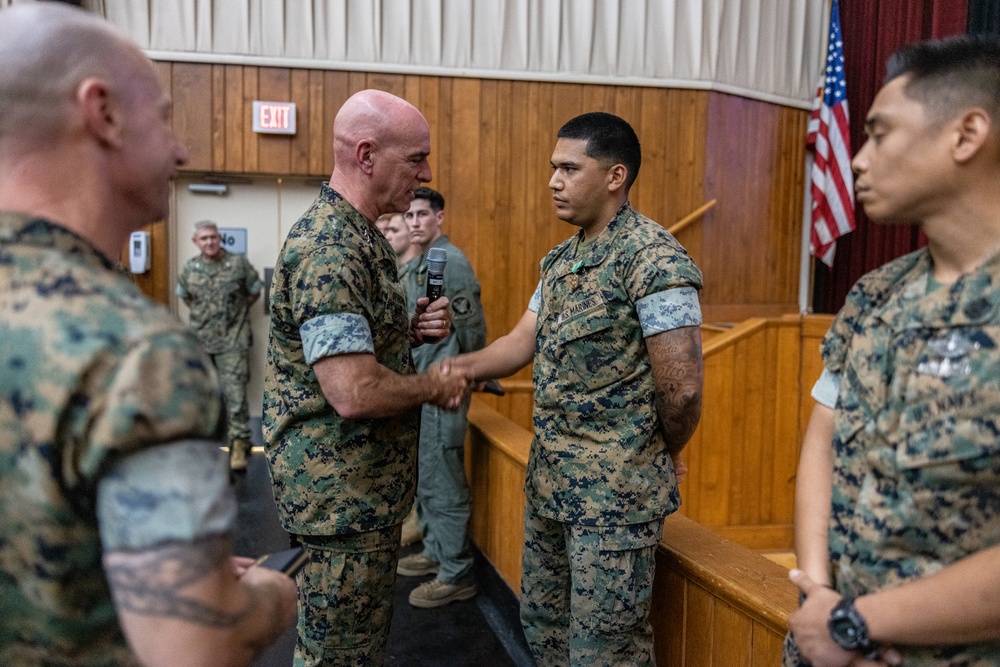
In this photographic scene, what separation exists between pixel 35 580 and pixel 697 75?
19.8 ft

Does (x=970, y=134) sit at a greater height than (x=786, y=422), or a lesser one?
greater

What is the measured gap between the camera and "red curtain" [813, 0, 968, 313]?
556 centimetres

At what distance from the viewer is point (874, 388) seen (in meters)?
1.14

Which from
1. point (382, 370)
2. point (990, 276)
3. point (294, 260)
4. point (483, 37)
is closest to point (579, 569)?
point (382, 370)

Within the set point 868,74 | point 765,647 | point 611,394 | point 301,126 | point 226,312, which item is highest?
point 868,74

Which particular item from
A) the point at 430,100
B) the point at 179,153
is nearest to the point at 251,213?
the point at 430,100

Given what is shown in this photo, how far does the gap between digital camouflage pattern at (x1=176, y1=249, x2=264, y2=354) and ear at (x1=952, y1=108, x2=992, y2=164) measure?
509cm

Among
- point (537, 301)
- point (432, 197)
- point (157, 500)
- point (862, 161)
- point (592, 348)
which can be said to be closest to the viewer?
point (157, 500)

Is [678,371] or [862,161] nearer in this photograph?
[862,161]

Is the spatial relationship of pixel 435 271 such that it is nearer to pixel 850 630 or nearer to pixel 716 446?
pixel 850 630

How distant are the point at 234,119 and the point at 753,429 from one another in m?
3.99

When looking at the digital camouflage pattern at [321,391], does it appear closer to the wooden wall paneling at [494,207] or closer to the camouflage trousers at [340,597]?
the camouflage trousers at [340,597]

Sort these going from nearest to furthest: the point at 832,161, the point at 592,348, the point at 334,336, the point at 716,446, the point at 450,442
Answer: the point at 334,336 → the point at 592,348 → the point at 450,442 → the point at 716,446 → the point at 832,161

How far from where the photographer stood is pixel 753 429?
189 inches
